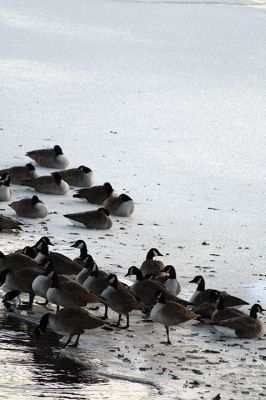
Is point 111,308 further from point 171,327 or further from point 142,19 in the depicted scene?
point 142,19

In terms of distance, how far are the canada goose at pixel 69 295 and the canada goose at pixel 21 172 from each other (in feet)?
13.9

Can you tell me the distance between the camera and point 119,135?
53.3ft

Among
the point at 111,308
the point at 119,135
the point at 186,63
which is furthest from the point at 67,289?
the point at 186,63

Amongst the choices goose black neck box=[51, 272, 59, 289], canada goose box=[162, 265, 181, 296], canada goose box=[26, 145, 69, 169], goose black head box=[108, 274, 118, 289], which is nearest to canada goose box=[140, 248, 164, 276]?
canada goose box=[162, 265, 181, 296]

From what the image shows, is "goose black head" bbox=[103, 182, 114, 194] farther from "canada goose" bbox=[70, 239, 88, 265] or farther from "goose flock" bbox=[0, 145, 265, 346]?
"canada goose" bbox=[70, 239, 88, 265]

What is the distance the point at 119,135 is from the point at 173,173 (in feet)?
6.54

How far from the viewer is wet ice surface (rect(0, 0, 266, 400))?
8.18 m

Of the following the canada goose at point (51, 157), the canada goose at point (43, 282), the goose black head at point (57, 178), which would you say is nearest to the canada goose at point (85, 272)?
the canada goose at point (43, 282)

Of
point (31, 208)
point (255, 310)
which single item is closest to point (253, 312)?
point (255, 310)

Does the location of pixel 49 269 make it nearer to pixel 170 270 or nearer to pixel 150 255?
pixel 170 270

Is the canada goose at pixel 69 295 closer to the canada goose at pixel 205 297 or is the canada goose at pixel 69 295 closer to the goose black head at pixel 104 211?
the canada goose at pixel 205 297

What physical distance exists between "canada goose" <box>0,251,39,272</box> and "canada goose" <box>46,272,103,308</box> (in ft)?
2.27

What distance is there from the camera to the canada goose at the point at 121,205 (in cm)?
1238

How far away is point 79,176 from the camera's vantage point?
13.5 meters
